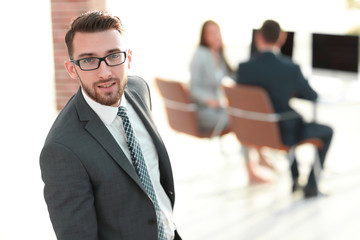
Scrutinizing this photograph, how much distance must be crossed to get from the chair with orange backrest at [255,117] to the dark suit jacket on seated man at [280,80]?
0.05m

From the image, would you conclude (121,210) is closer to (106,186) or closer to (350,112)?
(106,186)

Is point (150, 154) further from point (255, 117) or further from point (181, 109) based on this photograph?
point (181, 109)

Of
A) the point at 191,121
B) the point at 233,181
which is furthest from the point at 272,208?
the point at 191,121

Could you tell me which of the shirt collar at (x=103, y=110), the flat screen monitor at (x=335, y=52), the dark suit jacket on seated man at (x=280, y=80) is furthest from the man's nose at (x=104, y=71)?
the flat screen monitor at (x=335, y=52)

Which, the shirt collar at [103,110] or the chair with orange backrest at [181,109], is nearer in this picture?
the shirt collar at [103,110]

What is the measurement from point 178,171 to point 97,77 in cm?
329

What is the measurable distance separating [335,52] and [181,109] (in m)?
1.36

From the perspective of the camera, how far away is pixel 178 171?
4.73 meters

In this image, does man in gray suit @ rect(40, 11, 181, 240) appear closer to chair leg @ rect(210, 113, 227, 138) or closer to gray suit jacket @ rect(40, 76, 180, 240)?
gray suit jacket @ rect(40, 76, 180, 240)

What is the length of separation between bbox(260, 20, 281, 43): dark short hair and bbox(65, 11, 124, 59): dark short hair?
2.53m

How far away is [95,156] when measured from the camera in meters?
1.50

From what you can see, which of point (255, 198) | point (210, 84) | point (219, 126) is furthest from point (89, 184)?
point (210, 84)

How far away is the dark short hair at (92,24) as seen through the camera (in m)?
1.50

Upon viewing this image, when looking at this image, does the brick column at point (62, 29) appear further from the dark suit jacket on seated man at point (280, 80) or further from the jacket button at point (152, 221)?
the jacket button at point (152, 221)
